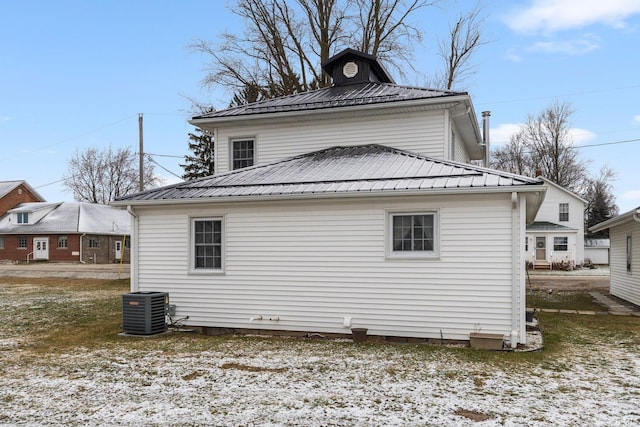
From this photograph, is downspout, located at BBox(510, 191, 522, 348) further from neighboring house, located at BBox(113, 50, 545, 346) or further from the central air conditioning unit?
the central air conditioning unit

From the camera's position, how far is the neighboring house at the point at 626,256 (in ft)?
49.4

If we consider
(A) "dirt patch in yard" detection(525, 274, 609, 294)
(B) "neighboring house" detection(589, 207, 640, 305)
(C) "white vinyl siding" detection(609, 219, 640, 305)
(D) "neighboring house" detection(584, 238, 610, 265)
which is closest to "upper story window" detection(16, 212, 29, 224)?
(A) "dirt patch in yard" detection(525, 274, 609, 294)

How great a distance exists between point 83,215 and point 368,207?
3848 centimetres

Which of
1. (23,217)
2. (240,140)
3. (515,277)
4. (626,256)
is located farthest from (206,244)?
(23,217)

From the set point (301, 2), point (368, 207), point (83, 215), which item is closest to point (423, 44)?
point (301, 2)

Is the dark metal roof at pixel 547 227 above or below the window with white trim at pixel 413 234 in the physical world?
above

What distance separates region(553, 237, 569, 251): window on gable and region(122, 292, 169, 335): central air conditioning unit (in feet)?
101

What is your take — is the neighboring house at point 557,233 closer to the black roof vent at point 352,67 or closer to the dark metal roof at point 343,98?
the black roof vent at point 352,67

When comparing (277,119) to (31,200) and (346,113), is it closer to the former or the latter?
(346,113)

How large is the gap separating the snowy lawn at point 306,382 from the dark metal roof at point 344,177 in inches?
111

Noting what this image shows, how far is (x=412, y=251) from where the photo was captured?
9555mm

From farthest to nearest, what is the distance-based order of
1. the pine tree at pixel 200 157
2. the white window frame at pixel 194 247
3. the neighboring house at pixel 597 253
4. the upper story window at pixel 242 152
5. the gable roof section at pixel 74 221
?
1. the neighboring house at pixel 597 253
2. the gable roof section at pixel 74 221
3. the pine tree at pixel 200 157
4. the upper story window at pixel 242 152
5. the white window frame at pixel 194 247

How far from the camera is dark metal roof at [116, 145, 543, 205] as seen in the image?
9.25 m

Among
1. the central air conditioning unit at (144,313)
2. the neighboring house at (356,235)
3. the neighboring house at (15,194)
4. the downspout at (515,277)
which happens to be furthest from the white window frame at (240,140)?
the neighboring house at (15,194)
